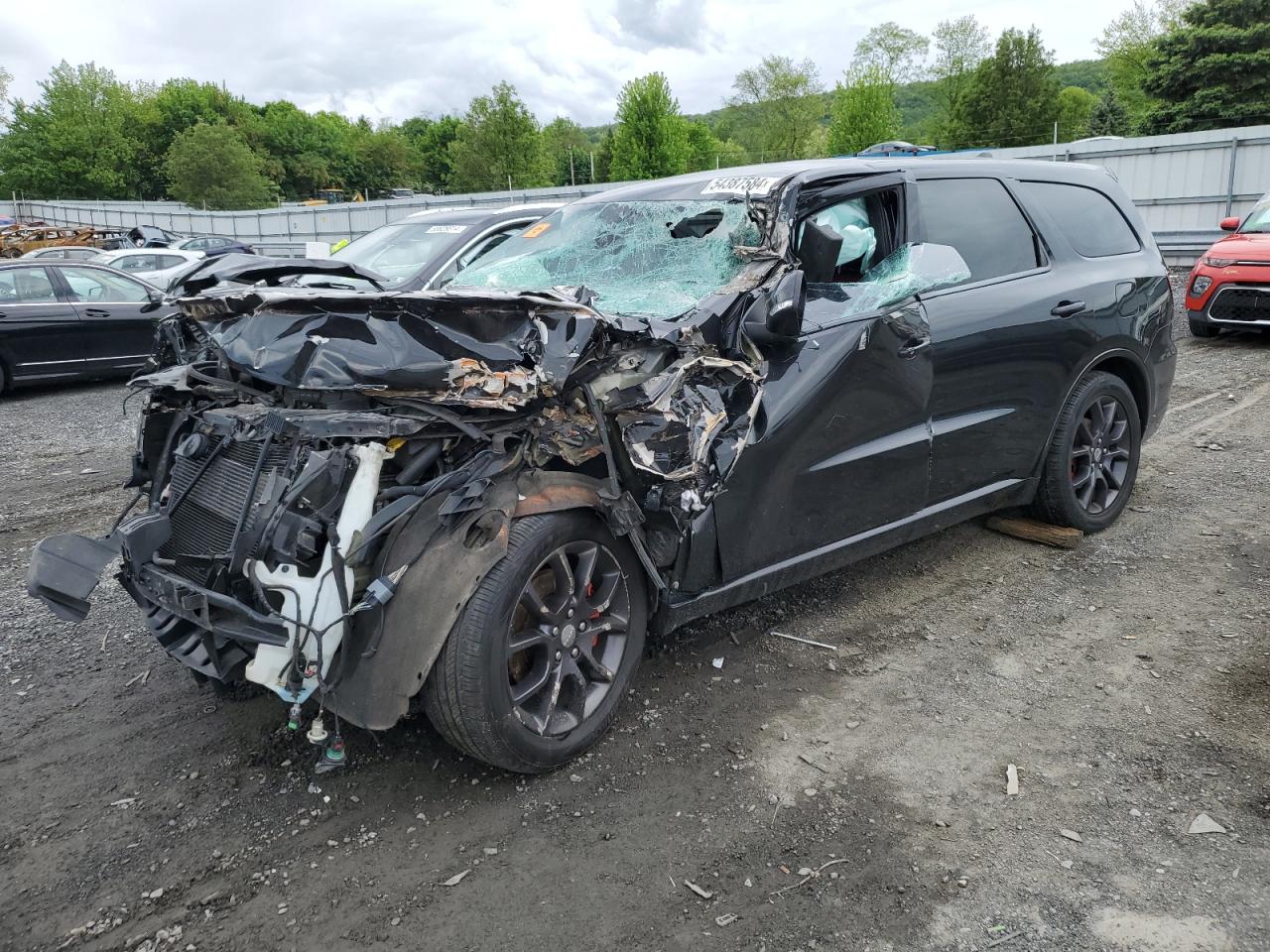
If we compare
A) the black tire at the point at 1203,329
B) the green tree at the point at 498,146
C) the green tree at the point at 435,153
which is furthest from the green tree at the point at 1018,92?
the green tree at the point at 435,153

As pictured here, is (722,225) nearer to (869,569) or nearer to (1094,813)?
(869,569)

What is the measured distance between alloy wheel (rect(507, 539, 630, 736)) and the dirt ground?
0.22m

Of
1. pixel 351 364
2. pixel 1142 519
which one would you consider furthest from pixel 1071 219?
pixel 351 364

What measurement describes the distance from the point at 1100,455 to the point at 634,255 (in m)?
2.77

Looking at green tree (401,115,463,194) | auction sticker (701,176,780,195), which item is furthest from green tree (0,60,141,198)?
auction sticker (701,176,780,195)

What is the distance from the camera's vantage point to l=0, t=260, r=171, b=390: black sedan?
10.1 m

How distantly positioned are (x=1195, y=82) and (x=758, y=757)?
130 ft

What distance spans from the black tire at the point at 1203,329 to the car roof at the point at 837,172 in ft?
22.8

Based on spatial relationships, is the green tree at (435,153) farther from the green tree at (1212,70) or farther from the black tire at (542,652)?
the black tire at (542,652)

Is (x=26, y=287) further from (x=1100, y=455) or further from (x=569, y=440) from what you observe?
(x=1100, y=455)

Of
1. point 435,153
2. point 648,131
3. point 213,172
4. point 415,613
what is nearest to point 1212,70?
point 648,131

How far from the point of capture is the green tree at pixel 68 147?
68.2m

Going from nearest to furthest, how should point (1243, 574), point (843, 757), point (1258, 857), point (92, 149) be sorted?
1. point (1258, 857)
2. point (843, 757)
3. point (1243, 574)
4. point (92, 149)

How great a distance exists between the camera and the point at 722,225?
12.1 feet
